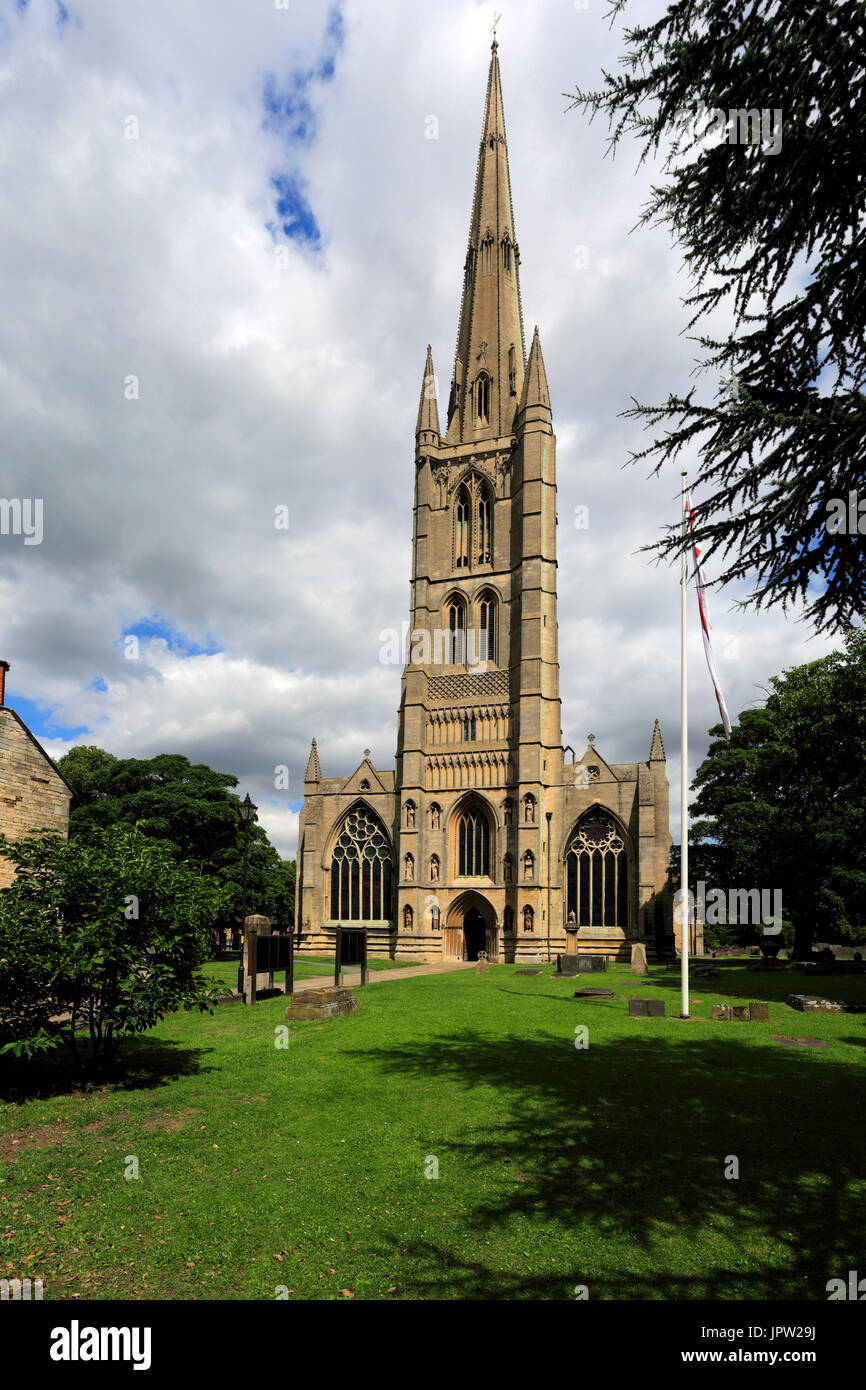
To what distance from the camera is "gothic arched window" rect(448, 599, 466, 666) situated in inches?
1742

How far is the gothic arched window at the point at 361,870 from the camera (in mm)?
42906

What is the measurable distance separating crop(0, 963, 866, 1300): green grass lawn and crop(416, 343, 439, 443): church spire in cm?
4231

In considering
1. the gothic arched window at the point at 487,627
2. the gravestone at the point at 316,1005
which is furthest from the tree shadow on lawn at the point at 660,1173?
the gothic arched window at the point at 487,627

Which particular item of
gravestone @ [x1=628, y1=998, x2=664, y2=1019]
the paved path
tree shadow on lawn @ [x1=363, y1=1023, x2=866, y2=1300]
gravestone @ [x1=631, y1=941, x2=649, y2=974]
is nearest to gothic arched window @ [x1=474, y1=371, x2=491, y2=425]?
the paved path

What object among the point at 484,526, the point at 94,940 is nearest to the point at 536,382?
the point at 484,526

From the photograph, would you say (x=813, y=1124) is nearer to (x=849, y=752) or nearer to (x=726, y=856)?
(x=849, y=752)

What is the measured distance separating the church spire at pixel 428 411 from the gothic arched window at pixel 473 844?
973 inches

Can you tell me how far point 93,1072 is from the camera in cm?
1048

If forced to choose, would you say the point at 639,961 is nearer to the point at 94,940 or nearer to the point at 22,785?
the point at 22,785

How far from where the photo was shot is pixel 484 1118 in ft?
27.8

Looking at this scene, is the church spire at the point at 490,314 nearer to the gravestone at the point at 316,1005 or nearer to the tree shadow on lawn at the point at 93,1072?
the gravestone at the point at 316,1005

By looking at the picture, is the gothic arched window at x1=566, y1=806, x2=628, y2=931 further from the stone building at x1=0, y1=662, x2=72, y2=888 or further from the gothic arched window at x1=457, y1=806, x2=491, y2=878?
the stone building at x1=0, y1=662, x2=72, y2=888
